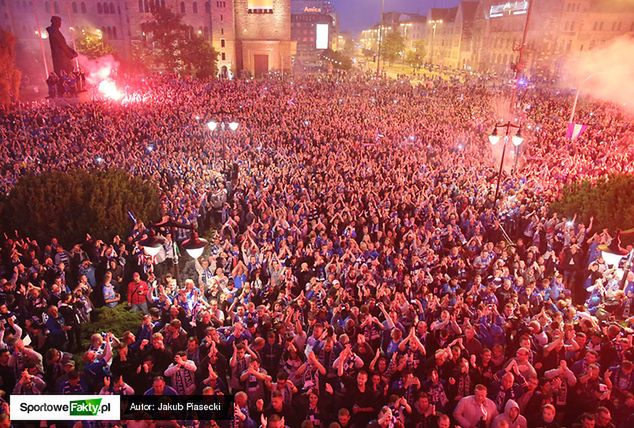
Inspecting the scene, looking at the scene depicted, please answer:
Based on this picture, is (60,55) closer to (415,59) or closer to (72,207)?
(72,207)

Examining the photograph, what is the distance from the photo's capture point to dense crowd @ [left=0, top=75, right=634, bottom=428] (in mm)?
5766

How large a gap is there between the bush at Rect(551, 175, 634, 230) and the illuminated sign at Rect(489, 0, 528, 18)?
5897 centimetres

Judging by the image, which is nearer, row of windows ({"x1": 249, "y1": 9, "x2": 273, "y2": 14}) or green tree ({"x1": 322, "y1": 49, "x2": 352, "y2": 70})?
row of windows ({"x1": 249, "y1": 9, "x2": 273, "y2": 14})

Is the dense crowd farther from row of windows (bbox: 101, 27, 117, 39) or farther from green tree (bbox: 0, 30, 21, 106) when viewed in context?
row of windows (bbox: 101, 27, 117, 39)

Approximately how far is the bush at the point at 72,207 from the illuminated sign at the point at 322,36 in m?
96.1

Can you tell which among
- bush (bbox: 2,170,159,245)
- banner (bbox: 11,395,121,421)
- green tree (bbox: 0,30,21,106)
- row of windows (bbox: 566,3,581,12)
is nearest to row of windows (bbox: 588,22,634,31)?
row of windows (bbox: 566,3,581,12)

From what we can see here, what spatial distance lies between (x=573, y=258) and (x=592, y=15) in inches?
2456

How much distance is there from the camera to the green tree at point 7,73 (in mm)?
32906

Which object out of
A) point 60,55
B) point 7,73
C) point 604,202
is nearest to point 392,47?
point 7,73

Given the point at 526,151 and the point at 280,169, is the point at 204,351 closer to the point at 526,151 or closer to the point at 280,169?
the point at 280,169

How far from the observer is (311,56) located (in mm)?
110125

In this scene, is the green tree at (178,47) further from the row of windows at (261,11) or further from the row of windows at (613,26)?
the row of windows at (613,26)

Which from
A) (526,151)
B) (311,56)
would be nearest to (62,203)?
(526,151)

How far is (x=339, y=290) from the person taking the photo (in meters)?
8.28
